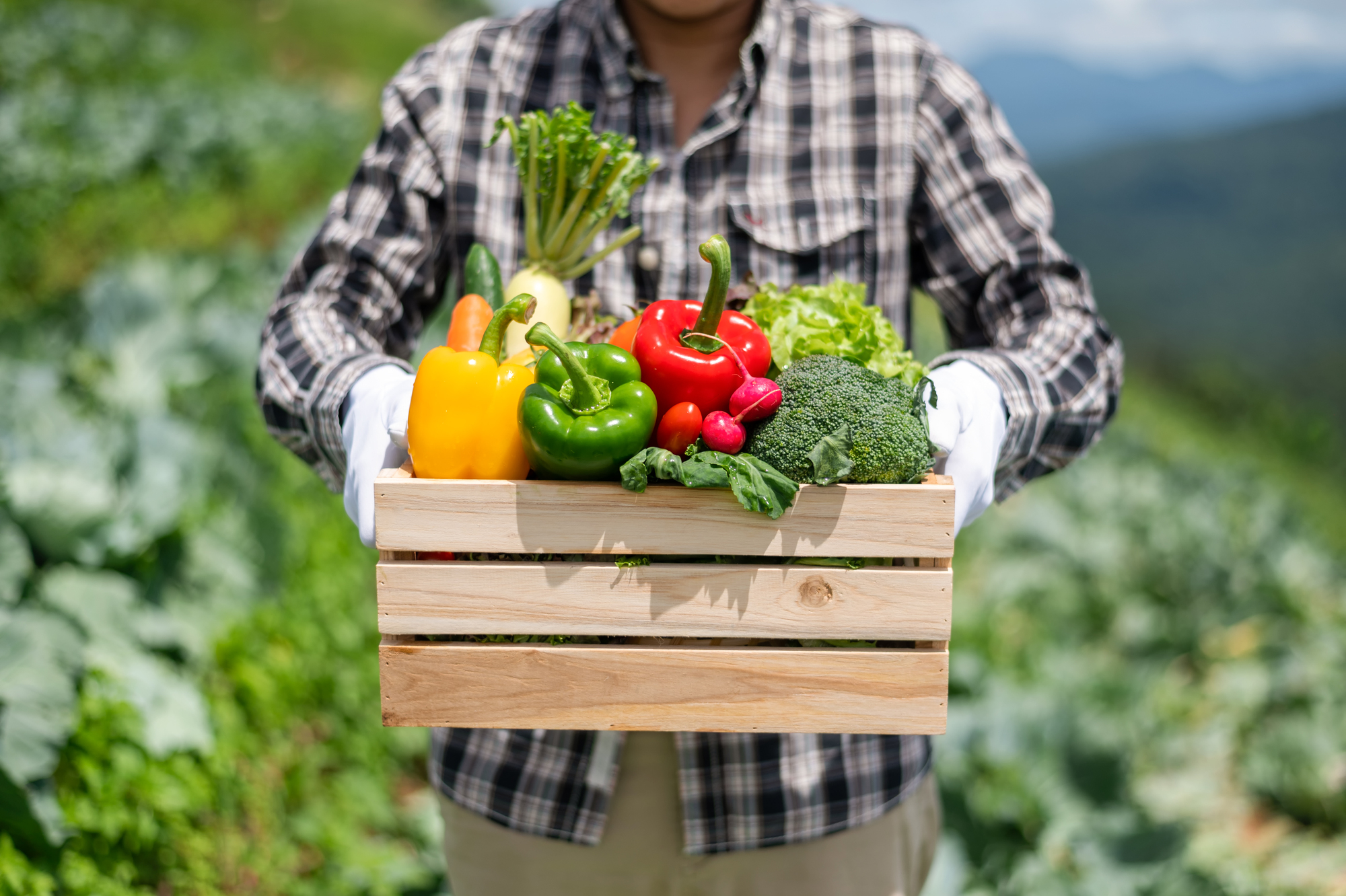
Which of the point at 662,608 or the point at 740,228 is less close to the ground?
the point at 740,228

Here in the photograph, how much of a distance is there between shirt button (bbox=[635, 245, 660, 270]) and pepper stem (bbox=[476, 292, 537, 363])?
422mm

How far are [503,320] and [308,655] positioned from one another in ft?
8.96

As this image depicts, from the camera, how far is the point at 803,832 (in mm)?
1973

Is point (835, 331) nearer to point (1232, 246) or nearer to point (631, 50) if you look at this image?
point (631, 50)

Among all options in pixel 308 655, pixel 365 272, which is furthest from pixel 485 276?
pixel 308 655

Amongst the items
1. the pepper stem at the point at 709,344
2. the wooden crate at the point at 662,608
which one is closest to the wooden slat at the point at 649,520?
the wooden crate at the point at 662,608

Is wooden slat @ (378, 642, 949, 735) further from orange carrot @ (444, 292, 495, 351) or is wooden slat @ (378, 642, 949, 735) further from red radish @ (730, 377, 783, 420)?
orange carrot @ (444, 292, 495, 351)

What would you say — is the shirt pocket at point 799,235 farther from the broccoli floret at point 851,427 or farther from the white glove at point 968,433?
the broccoli floret at point 851,427

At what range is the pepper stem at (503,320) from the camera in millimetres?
1595

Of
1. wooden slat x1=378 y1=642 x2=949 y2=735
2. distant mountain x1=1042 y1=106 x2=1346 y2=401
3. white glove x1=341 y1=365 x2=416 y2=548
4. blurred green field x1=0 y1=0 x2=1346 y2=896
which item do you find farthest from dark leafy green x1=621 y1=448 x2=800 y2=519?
distant mountain x1=1042 y1=106 x2=1346 y2=401

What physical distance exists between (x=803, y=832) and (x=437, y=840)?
2.13 m

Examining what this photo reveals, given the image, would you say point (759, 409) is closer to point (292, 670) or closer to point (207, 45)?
point (292, 670)

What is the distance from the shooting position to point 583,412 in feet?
4.84

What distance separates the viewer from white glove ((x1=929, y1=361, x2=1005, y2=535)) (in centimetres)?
166
